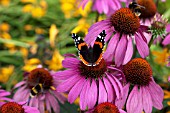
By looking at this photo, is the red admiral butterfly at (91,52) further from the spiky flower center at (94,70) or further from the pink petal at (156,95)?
the pink petal at (156,95)

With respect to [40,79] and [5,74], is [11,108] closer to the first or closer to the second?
[40,79]

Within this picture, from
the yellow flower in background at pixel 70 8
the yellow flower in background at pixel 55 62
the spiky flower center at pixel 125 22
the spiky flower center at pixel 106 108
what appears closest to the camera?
the spiky flower center at pixel 106 108

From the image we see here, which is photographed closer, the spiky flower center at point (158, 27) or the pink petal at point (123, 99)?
the pink petal at point (123, 99)

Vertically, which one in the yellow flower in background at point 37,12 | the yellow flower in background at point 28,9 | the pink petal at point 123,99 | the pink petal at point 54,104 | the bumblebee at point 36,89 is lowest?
the pink petal at point 54,104

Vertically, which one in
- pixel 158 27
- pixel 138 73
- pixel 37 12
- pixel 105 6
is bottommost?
pixel 138 73

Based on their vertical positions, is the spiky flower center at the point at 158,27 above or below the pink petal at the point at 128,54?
above

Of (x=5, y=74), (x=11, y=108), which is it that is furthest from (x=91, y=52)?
(x=5, y=74)

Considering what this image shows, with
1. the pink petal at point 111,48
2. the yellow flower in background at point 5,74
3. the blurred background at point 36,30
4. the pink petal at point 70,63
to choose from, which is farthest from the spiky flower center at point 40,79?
the yellow flower in background at point 5,74
